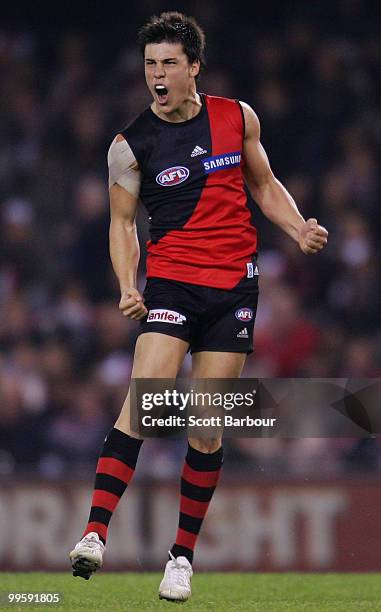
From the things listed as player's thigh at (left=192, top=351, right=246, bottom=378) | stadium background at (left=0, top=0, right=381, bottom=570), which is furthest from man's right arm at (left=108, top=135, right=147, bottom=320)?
stadium background at (left=0, top=0, right=381, bottom=570)

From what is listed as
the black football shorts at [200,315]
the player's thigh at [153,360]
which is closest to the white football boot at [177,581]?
the player's thigh at [153,360]

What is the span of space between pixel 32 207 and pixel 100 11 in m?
2.43

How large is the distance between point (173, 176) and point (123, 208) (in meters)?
0.25

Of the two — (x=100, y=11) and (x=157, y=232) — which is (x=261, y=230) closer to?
(x=100, y=11)

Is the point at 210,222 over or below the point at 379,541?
over

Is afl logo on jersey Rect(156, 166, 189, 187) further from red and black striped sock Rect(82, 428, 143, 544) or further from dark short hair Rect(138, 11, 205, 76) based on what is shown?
red and black striped sock Rect(82, 428, 143, 544)

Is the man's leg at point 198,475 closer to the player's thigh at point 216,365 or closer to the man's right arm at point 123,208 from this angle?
the player's thigh at point 216,365

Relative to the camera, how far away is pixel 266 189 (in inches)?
238

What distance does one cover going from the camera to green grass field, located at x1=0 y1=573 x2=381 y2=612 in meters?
5.42

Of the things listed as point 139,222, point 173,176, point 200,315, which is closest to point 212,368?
point 200,315

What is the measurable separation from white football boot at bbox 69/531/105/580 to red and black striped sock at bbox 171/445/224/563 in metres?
0.64

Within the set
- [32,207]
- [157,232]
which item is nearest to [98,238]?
[32,207]

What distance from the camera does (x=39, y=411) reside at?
32.6 ft

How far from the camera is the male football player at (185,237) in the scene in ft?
18.5
